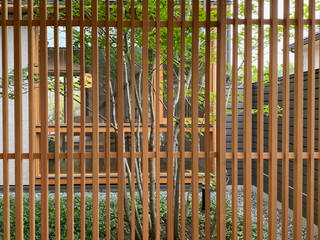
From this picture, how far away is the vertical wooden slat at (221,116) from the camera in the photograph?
2.61 m

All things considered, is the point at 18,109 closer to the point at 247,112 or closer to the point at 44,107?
the point at 44,107

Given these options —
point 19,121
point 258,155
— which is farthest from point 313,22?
point 19,121

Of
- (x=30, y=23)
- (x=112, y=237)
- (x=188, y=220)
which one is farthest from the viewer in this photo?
(x=188, y=220)

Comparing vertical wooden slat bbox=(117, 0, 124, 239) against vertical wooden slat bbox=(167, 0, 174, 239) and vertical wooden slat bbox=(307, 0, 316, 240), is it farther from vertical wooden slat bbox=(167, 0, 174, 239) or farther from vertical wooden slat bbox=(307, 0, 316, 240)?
vertical wooden slat bbox=(307, 0, 316, 240)

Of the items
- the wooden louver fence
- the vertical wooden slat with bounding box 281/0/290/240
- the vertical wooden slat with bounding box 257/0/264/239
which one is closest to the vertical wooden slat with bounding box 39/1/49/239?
the wooden louver fence

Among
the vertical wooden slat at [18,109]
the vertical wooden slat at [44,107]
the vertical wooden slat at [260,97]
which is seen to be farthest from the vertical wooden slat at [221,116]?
the vertical wooden slat at [18,109]

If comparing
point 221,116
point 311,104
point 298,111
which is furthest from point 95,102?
point 311,104

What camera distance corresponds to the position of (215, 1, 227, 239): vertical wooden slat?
8.56ft

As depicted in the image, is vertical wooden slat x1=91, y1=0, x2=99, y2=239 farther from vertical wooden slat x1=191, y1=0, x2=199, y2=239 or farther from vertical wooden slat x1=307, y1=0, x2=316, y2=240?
vertical wooden slat x1=307, y1=0, x2=316, y2=240

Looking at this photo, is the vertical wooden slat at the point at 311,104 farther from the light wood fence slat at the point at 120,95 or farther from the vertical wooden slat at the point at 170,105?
the light wood fence slat at the point at 120,95

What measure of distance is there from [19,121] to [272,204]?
1.97 m

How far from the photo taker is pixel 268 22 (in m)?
2.67

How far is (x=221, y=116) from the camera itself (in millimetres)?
2645

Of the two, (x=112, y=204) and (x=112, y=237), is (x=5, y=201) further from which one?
(x=112, y=204)
